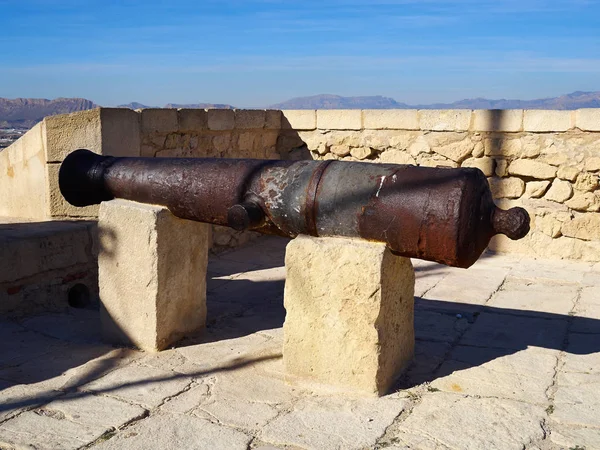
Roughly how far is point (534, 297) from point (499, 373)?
184cm

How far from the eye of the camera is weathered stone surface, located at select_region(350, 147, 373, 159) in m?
7.34

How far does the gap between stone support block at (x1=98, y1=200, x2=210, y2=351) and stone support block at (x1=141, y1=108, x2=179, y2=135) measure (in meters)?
2.23

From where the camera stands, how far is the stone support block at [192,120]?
645 cm

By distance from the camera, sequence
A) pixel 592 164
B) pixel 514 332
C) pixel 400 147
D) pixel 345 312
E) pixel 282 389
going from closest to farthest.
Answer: pixel 345 312, pixel 282 389, pixel 514 332, pixel 592 164, pixel 400 147

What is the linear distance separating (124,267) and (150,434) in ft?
4.50

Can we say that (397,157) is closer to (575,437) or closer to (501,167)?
(501,167)

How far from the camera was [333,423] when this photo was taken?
2.91 m

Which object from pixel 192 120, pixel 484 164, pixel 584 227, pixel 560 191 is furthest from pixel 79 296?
pixel 584 227

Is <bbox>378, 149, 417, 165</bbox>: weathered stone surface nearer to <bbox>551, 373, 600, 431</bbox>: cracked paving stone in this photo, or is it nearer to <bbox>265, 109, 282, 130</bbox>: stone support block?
<bbox>265, 109, 282, 130</bbox>: stone support block

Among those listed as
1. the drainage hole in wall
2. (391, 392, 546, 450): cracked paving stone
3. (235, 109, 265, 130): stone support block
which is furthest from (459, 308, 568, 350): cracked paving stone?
(235, 109, 265, 130): stone support block

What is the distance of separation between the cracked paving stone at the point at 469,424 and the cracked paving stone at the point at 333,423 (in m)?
0.11

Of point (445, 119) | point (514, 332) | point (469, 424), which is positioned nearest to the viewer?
point (469, 424)

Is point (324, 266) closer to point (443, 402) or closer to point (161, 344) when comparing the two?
point (443, 402)

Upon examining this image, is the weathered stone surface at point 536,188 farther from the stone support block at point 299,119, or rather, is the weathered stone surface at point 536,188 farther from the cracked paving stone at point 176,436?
the cracked paving stone at point 176,436
